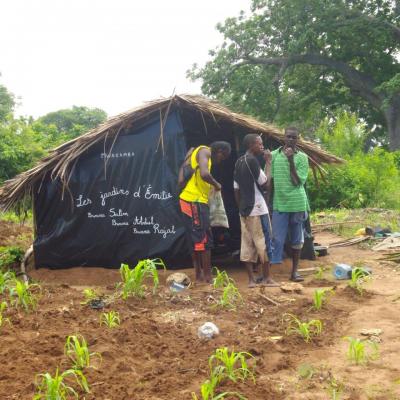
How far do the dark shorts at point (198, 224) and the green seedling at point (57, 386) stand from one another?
2.69 meters

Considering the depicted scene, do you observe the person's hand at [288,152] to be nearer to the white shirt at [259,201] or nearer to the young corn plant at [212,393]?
the white shirt at [259,201]

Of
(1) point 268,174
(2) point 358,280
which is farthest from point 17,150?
(2) point 358,280

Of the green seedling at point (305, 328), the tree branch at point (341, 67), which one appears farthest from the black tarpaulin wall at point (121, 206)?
the tree branch at point (341, 67)

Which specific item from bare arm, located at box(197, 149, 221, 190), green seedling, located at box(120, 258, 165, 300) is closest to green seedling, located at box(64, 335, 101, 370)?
green seedling, located at box(120, 258, 165, 300)

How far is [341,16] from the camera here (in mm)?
20000

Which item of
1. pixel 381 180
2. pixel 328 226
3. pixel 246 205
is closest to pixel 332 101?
pixel 381 180

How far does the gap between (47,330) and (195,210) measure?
2184 millimetres

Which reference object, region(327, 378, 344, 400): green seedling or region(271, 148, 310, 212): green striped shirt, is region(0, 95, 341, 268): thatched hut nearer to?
region(271, 148, 310, 212): green striped shirt

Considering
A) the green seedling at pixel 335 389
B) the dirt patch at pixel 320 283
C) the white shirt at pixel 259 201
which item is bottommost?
the dirt patch at pixel 320 283

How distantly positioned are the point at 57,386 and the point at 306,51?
2051 centimetres

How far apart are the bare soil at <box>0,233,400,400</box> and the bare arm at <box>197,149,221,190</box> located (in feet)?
3.71

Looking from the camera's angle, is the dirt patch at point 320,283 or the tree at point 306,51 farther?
the tree at point 306,51

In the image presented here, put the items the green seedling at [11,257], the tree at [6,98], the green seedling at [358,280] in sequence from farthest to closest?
1. the tree at [6,98]
2. the green seedling at [11,257]
3. the green seedling at [358,280]

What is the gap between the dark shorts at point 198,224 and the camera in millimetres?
5742
